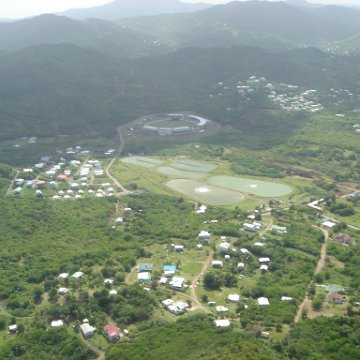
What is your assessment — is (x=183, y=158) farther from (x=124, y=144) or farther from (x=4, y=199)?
(x=4, y=199)

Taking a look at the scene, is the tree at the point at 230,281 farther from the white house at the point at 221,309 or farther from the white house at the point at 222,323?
the white house at the point at 222,323

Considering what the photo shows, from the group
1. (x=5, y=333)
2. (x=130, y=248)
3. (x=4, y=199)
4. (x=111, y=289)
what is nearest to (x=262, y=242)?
(x=130, y=248)

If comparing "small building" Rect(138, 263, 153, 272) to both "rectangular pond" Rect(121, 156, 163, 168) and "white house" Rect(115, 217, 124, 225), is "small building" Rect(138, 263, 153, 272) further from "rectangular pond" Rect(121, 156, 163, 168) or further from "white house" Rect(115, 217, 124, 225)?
"rectangular pond" Rect(121, 156, 163, 168)

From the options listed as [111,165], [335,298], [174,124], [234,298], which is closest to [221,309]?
[234,298]

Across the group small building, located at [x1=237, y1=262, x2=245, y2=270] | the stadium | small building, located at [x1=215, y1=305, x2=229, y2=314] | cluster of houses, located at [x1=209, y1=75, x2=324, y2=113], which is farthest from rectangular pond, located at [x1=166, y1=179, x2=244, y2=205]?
cluster of houses, located at [x1=209, y1=75, x2=324, y2=113]

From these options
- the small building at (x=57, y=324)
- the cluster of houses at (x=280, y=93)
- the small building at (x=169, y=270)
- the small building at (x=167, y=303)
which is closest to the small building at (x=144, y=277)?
the small building at (x=169, y=270)
